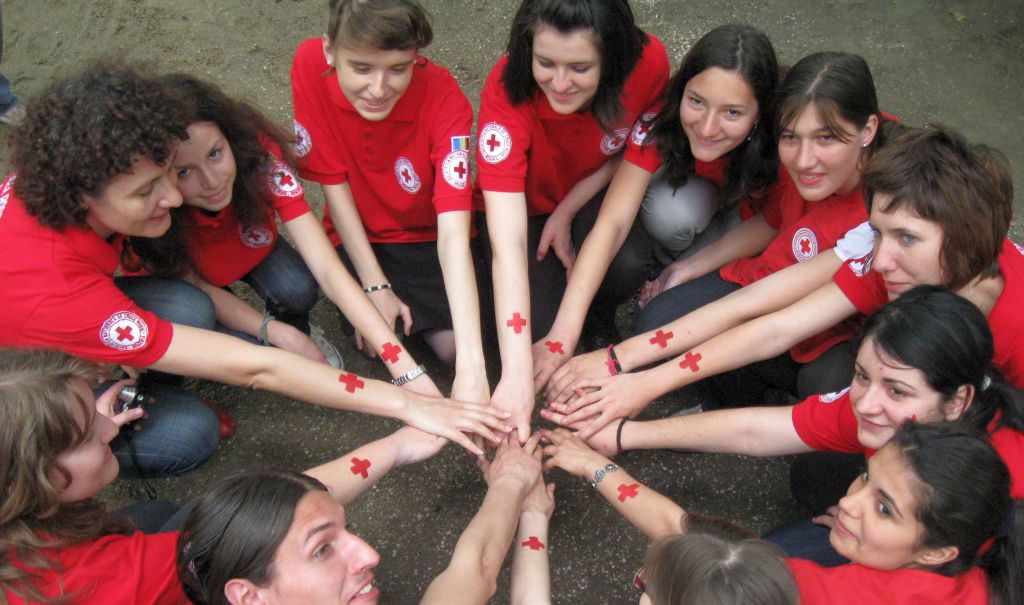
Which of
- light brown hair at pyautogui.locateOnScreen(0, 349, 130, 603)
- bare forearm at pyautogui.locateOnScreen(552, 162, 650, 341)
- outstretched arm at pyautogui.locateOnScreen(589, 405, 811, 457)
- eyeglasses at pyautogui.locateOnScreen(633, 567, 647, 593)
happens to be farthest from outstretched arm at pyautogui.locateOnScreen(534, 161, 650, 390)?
light brown hair at pyautogui.locateOnScreen(0, 349, 130, 603)

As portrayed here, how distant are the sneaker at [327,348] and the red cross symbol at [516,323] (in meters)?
A: 0.75

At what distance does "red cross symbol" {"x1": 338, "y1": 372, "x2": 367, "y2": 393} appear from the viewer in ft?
8.42

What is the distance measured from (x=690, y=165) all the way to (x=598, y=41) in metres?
0.68

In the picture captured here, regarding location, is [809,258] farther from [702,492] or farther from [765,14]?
[765,14]

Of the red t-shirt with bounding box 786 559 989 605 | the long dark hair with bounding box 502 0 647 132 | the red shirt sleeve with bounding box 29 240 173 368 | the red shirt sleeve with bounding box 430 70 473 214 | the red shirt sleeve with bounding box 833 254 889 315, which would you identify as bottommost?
the red t-shirt with bounding box 786 559 989 605

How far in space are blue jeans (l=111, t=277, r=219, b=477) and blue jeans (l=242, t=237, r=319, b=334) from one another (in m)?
0.26

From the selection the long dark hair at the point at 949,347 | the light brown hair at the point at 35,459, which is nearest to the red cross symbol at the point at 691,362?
the long dark hair at the point at 949,347

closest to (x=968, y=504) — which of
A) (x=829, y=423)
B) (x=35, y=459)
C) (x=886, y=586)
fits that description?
(x=886, y=586)

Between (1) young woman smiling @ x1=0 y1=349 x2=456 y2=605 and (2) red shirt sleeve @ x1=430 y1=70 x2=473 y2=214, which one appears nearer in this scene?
(1) young woman smiling @ x1=0 y1=349 x2=456 y2=605

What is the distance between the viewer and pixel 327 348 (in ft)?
10.2

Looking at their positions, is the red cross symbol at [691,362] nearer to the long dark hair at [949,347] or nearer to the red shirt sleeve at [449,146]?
the long dark hair at [949,347]

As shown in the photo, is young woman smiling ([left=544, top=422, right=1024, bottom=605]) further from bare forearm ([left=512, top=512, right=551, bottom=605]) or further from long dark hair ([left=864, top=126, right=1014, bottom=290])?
bare forearm ([left=512, top=512, right=551, bottom=605])

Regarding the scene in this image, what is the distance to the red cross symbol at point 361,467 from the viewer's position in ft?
7.88

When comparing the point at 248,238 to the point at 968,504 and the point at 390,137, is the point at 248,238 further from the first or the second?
the point at 968,504
